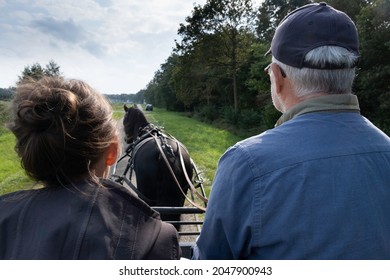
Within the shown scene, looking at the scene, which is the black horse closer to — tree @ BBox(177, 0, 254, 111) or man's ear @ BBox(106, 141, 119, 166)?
man's ear @ BBox(106, 141, 119, 166)

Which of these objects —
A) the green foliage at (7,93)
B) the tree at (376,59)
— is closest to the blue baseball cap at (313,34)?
the green foliage at (7,93)

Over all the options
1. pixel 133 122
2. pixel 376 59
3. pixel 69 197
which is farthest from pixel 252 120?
pixel 69 197

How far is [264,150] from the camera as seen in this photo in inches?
49.0

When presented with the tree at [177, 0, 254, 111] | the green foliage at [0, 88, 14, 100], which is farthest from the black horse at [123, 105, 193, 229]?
the tree at [177, 0, 254, 111]

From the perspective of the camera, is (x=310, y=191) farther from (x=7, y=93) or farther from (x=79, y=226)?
(x=7, y=93)

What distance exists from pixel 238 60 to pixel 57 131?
88.0 feet

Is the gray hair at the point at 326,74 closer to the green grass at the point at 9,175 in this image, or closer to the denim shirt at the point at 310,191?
the denim shirt at the point at 310,191

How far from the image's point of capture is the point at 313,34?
53.8 inches

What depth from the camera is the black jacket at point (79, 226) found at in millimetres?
1130

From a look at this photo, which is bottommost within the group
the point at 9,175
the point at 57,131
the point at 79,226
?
the point at 9,175

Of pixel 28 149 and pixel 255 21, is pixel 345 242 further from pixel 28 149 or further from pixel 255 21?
pixel 255 21

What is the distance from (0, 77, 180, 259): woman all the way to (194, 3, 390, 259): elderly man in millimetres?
307

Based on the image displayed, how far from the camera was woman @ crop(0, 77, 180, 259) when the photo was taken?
1142 millimetres

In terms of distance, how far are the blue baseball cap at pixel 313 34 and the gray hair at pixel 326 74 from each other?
0.7 inches
